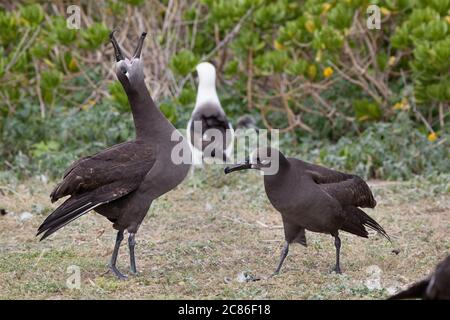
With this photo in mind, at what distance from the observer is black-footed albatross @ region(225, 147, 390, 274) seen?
5508 mm

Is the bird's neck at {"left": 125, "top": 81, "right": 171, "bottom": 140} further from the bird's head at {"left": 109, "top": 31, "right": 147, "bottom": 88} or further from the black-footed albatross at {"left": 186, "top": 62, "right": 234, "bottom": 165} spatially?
the black-footed albatross at {"left": 186, "top": 62, "right": 234, "bottom": 165}

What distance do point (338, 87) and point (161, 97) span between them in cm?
211

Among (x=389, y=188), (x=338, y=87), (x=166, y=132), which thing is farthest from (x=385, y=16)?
(x=166, y=132)

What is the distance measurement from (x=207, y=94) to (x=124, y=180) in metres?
4.05

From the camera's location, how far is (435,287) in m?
4.16

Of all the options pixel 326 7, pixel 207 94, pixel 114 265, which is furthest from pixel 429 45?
pixel 114 265

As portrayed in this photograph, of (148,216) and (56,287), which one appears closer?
(56,287)

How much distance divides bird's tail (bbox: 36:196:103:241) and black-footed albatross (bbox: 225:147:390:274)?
37.9 inches

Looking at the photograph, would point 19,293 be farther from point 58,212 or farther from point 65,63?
point 65,63

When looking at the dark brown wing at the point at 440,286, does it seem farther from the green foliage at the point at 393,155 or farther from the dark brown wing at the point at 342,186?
the green foliage at the point at 393,155

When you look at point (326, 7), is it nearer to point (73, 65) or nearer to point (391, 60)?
point (391, 60)

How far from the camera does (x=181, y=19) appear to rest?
10500mm

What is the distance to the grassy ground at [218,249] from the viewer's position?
535 cm

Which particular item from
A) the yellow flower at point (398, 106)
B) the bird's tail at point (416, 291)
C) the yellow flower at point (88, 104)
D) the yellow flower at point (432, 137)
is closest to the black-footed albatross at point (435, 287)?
the bird's tail at point (416, 291)
